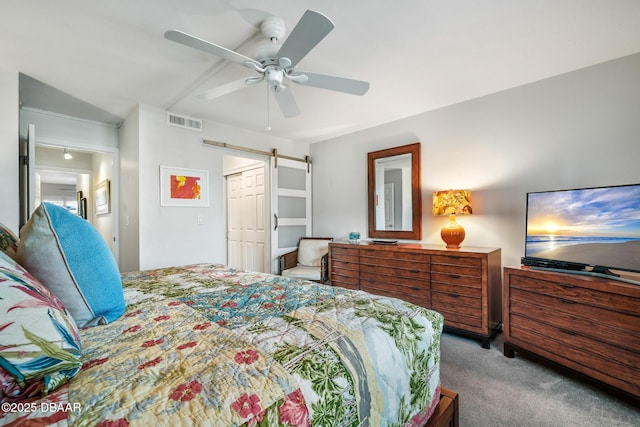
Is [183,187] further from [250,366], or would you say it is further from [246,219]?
[250,366]

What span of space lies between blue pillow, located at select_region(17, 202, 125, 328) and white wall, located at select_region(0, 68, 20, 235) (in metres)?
1.97

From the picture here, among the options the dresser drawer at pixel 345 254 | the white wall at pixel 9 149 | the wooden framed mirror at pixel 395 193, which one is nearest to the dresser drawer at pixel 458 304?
the wooden framed mirror at pixel 395 193

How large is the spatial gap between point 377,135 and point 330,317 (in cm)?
327

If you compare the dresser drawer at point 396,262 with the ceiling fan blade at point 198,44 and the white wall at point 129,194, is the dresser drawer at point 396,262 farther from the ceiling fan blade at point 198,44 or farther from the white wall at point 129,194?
the white wall at point 129,194

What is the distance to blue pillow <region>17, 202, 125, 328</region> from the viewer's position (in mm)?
963

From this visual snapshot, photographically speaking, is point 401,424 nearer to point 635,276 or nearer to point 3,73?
point 635,276

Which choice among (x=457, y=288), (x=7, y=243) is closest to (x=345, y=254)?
(x=457, y=288)

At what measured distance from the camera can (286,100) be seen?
7.60ft

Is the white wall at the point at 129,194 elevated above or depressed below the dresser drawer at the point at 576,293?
above

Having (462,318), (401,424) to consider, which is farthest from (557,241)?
(401,424)

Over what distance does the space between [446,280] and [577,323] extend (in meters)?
0.97

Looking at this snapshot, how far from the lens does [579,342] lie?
6.24ft

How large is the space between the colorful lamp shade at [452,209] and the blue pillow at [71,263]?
2812mm

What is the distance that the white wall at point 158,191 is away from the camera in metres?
3.21
